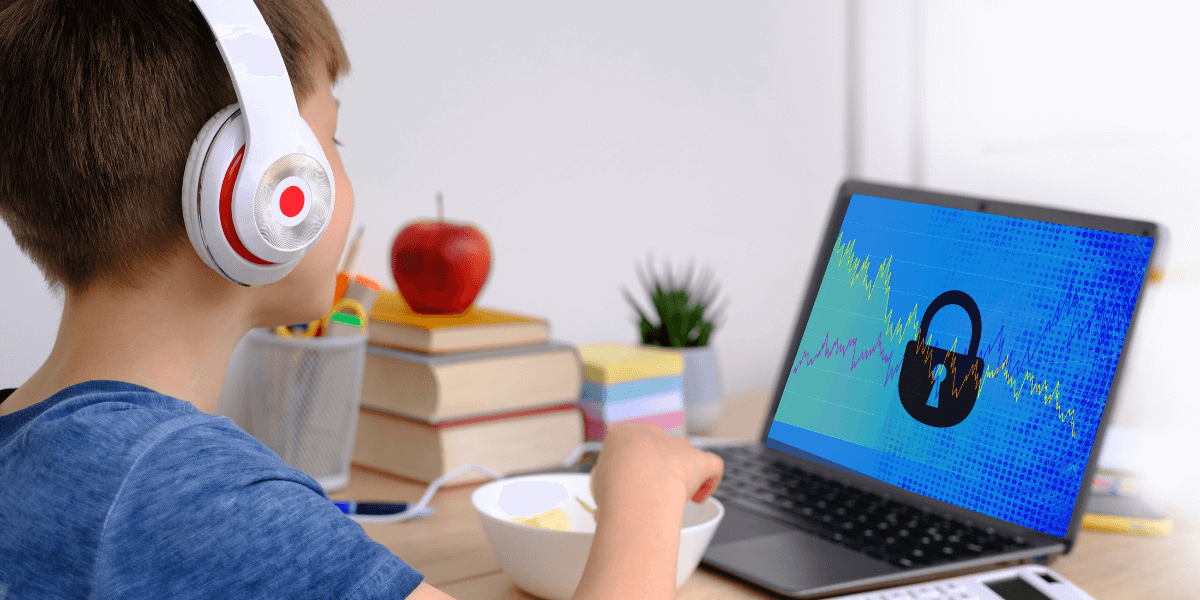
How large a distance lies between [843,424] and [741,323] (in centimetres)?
75

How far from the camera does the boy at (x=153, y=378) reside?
44 centimetres

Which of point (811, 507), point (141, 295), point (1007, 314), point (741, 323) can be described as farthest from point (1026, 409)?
point (741, 323)

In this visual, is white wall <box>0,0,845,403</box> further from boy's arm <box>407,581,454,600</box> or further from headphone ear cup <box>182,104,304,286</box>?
boy's arm <box>407,581,454,600</box>

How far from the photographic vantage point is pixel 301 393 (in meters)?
0.85

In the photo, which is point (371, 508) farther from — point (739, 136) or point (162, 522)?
point (739, 136)

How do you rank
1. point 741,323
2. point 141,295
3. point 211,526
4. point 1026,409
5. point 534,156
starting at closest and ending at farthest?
point 211,526 < point 141,295 < point 1026,409 < point 534,156 < point 741,323

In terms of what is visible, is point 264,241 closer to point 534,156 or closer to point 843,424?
point 843,424

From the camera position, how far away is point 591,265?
1310 mm

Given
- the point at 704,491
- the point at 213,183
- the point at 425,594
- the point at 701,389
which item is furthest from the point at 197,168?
the point at 701,389

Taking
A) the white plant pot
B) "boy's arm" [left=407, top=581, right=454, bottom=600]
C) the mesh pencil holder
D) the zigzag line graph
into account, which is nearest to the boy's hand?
"boy's arm" [left=407, top=581, right=454, bottom=600]

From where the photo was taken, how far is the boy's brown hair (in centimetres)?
51

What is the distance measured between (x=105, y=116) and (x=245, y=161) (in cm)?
9

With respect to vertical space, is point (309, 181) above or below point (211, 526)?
above

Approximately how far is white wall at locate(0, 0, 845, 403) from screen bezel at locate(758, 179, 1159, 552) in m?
0.47
